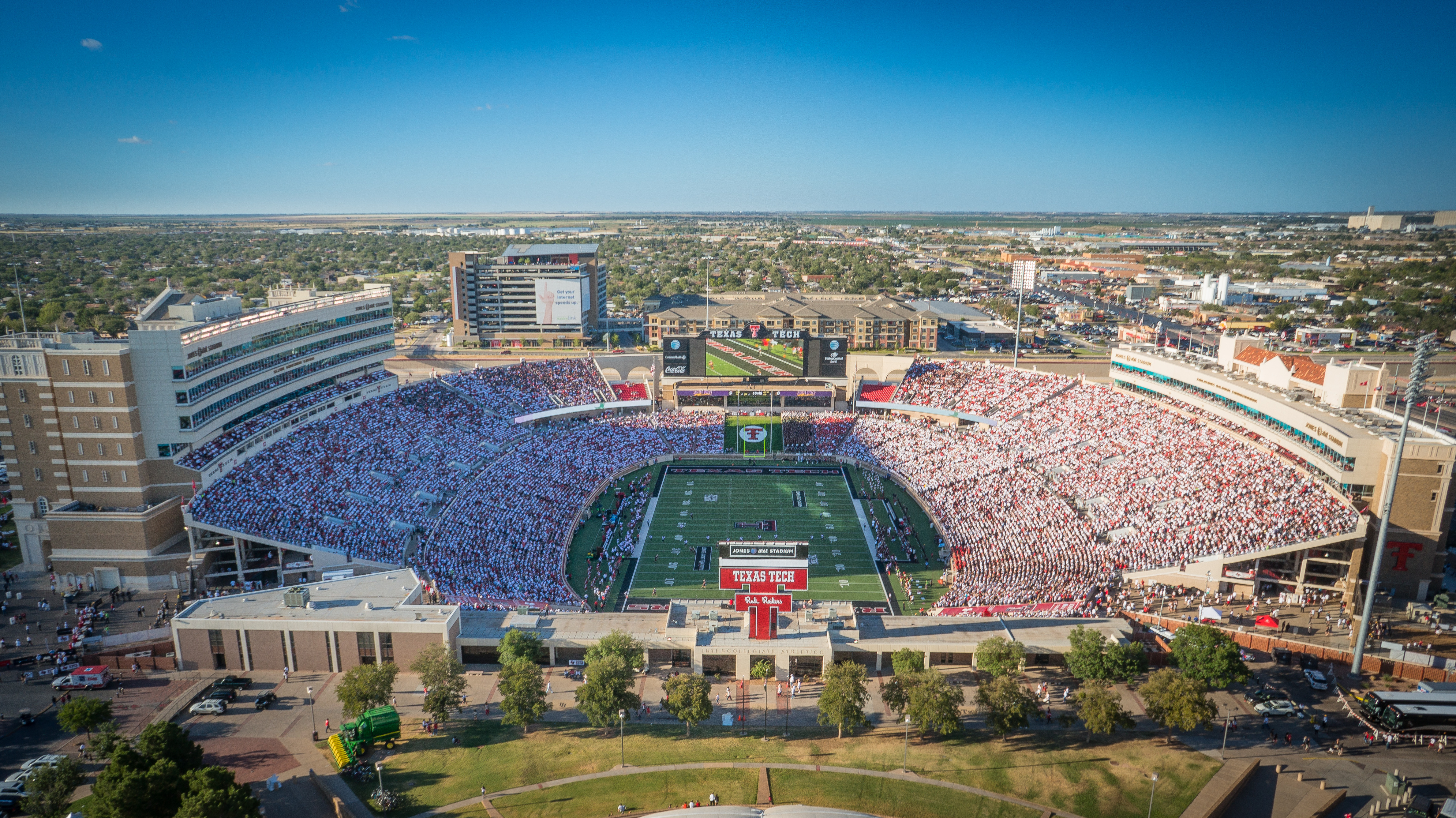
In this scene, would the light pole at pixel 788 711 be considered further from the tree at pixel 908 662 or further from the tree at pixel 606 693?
the tree at pixel 606 693

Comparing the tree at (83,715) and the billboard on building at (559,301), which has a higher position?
the billboard on building at (559,301)

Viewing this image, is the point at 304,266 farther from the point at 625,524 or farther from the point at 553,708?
the point at 553,708

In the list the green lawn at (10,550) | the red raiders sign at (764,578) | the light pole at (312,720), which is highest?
the red raiders sign at (764,578)

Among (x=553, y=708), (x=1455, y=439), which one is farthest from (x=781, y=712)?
(x=1455, y=439)

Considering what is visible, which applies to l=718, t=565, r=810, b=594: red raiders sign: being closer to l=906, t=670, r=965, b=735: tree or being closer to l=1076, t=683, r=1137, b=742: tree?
l=906, t=670, r=965, b=735: tree

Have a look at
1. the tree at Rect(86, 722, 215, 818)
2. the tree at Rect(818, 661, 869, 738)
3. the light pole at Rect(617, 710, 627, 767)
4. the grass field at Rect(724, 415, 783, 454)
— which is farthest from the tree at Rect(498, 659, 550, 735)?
the grass field at Rect(724, 415, 783, 454)

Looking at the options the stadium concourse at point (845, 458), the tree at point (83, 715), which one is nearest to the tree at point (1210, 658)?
the stadium concourse at point (845, 458)
